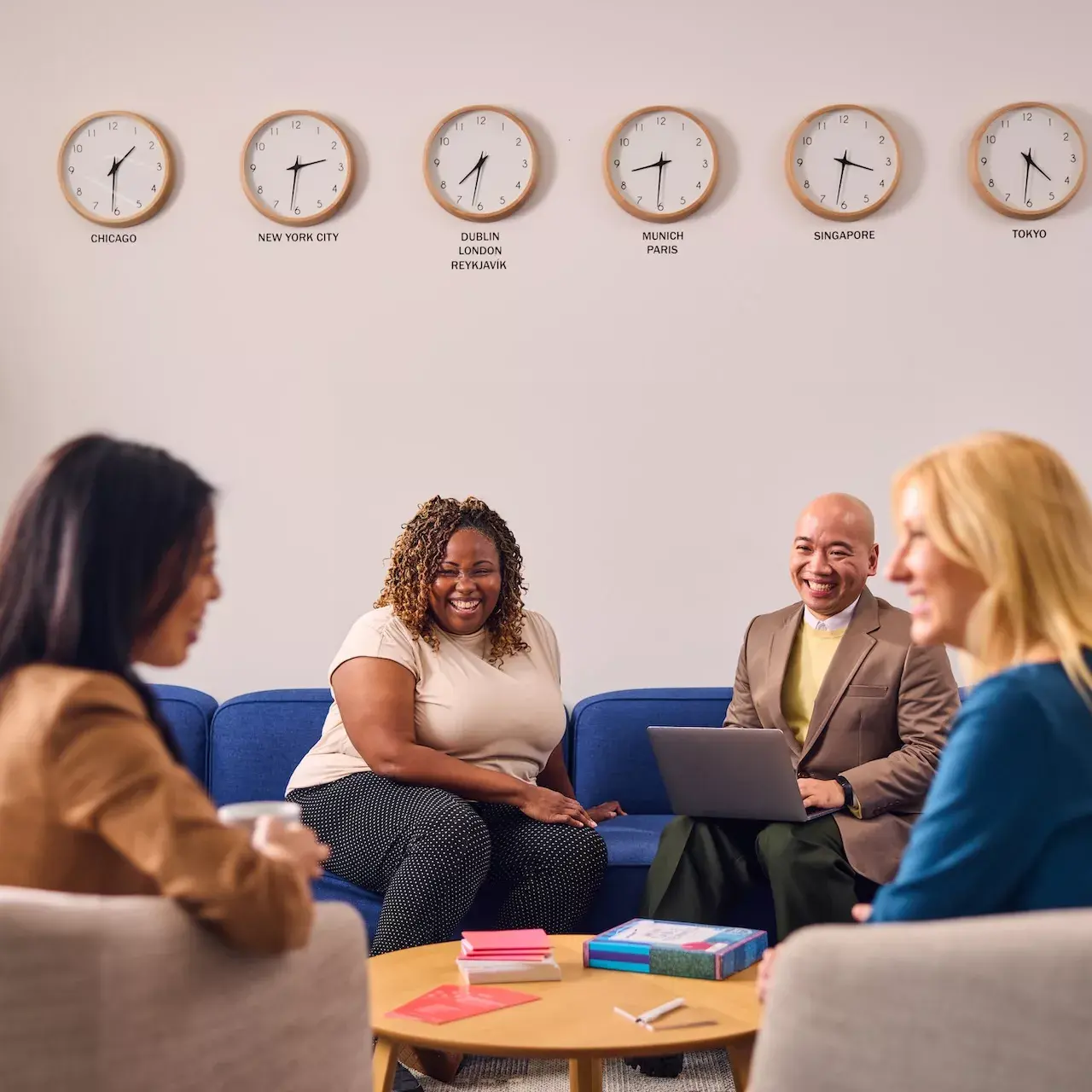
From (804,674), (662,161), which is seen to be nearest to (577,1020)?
Result: (804,674)

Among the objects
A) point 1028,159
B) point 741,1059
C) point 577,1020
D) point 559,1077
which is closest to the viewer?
point 577,1020

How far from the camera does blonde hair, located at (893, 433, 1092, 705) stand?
1.38 m

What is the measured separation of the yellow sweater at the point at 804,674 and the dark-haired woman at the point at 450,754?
567mm

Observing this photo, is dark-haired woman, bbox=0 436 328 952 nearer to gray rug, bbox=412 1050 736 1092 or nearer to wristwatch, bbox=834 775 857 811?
gray rug, bbox=412 1050 736 1092

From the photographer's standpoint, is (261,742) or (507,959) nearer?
(507,959)

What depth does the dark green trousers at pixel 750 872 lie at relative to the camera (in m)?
2.73

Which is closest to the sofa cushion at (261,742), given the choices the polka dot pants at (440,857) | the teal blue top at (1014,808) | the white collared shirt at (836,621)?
the polka dot pants at (440,857)

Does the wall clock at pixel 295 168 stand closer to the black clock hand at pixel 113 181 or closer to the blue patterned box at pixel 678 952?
the black clock hand at pixel 113 181

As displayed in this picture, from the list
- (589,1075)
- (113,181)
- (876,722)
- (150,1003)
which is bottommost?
(589,1075)

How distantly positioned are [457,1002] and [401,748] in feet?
3.65

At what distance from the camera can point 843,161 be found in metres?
3.84

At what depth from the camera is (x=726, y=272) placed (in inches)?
152

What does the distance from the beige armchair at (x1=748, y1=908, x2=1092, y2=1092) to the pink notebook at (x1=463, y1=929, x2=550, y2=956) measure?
108 centimetres

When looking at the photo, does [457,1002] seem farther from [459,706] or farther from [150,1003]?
[459,706]
